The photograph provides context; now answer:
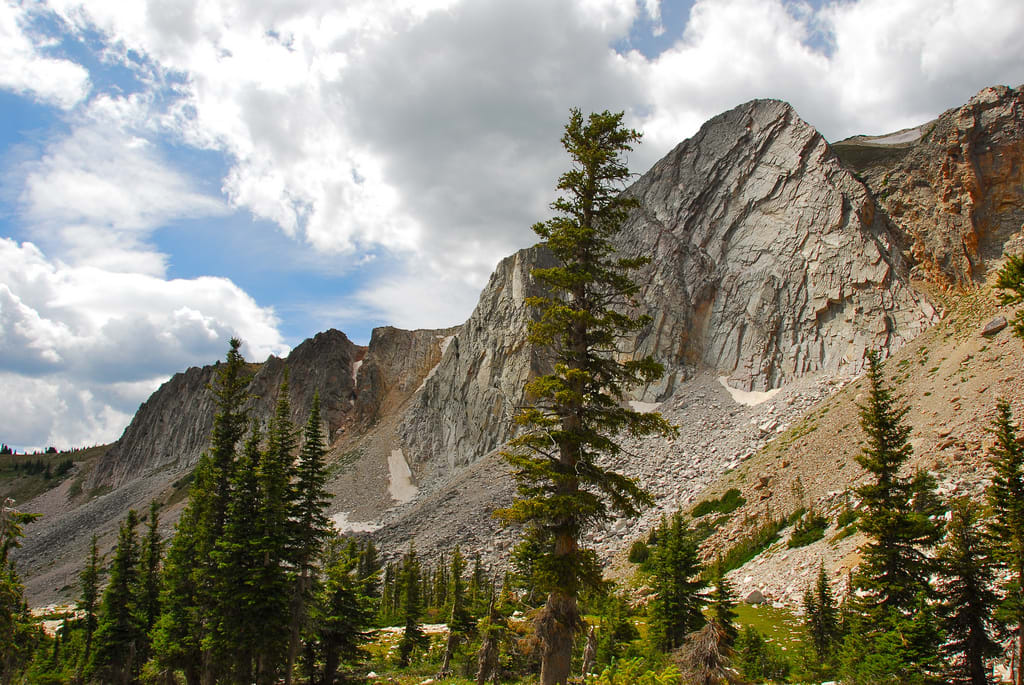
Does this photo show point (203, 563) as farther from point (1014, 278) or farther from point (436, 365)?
point (436, 365)

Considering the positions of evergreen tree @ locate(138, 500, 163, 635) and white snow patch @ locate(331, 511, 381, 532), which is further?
white snow patch @ locate(331, 511, 381, 532)

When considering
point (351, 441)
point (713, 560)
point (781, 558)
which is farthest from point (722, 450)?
point (351, 441)

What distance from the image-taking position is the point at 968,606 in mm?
14508

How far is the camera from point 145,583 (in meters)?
29.9

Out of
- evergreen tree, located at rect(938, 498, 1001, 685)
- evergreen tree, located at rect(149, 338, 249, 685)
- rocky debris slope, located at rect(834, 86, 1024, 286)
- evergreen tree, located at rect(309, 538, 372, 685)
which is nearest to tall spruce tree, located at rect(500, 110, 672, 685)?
evergreen tree, located at rect(938, 498, 1001, 685)

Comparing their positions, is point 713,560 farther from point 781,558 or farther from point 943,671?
point 943,671

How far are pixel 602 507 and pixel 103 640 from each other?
30.7 m

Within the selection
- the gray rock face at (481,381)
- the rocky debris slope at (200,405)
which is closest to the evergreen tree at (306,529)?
the gray rock face at (481,381)

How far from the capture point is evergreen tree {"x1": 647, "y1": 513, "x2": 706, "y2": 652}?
20812mm

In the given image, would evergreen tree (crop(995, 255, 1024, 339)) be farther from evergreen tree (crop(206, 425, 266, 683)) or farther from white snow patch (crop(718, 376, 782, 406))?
white snow patch (crop(718, 376, 782, 406))

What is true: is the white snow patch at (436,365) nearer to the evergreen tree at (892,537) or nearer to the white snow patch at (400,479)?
the white snow patch at (400,479)

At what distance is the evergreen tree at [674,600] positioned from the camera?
68.3 feet

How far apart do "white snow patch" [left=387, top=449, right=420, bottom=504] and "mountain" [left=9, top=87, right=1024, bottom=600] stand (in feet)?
1.18

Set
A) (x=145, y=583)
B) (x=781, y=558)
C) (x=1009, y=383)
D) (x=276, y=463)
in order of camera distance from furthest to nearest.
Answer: (x=1009, y=383) < (x=781, y=558) < (x=145, y=583) < (x=276, y=463)
